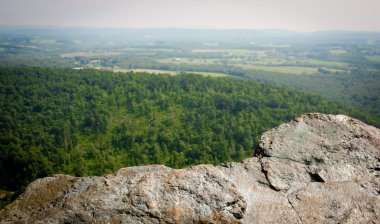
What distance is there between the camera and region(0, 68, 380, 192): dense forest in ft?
309

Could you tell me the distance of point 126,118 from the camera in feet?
396

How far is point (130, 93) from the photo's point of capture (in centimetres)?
13525

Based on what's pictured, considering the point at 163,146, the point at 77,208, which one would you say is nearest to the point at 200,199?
the point at 77,208

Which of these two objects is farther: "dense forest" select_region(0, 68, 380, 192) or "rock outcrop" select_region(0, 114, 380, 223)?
"dense forest" select_region(0, 68, 380, 192)

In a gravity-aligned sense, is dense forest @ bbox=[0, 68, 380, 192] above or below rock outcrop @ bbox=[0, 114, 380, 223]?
below

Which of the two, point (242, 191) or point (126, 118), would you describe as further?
point (126, 118)

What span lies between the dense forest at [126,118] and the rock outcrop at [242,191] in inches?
3245

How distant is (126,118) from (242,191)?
376ft

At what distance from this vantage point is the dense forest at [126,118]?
94312 mm

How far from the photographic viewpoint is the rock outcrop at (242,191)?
8023mm

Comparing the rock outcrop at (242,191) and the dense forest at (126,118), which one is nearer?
the rock outcrop at (242,191)

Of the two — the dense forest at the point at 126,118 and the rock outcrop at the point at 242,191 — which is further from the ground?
the rock outcrop at the point at 242,191

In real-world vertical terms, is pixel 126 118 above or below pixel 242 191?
below

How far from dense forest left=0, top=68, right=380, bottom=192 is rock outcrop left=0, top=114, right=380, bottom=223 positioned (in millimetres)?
82416
